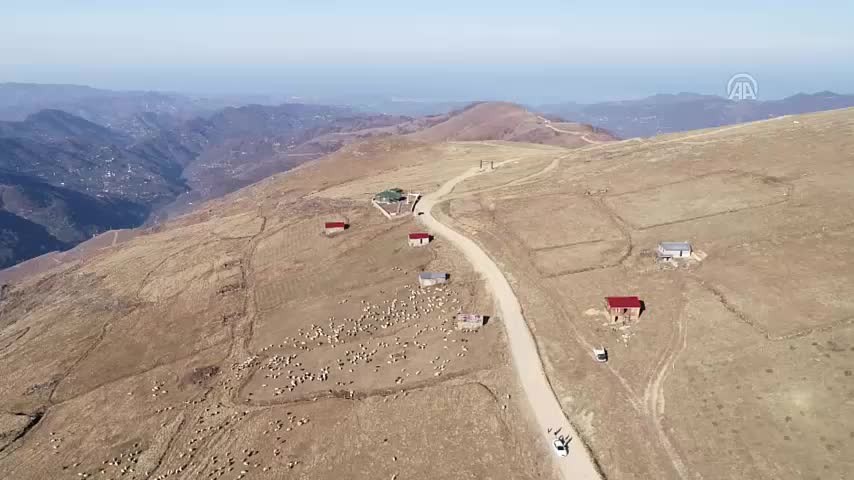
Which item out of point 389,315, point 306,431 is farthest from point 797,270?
point 306,431

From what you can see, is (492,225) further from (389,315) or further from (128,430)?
(128,430)

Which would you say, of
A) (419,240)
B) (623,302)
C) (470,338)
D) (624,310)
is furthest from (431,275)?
(624,310)

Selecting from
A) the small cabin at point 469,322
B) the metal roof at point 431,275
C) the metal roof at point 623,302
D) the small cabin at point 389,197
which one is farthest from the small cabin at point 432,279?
the small cabin at point 389,197

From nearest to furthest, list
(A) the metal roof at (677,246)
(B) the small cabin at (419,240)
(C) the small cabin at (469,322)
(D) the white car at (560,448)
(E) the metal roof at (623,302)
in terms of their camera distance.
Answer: (D) the white car at (560,448) < (E) the metal roof at (623,302) < (C) the small cabin at (469,322) < (A) the metal roof at (677,246) < (B) the small cabin at (419,240)

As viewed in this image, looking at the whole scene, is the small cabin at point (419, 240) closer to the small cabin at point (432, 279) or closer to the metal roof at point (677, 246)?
the small cabin at point (432, 279)

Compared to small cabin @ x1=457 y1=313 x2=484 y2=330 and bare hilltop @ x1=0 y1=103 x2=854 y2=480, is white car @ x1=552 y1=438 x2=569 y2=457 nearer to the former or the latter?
bare hilltop @ x1=0 y1=103 x2=854 y2=480
